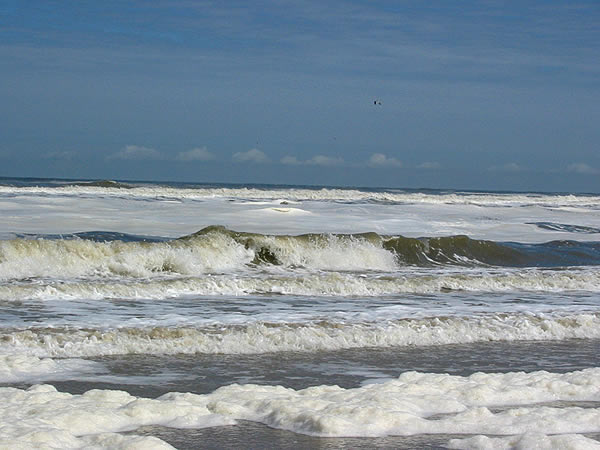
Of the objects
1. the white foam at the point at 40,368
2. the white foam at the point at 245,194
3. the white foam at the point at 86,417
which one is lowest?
the white foam at the point at 40,368

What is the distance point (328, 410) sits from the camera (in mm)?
5234

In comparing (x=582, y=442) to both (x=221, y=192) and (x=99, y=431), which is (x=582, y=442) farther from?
(x=221, y=192)

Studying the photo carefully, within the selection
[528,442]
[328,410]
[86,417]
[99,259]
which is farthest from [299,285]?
[528,442]

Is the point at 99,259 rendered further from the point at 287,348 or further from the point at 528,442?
the point at 528,442

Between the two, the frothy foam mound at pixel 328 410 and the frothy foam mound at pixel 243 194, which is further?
the frothy foam mound at pixel 243 194

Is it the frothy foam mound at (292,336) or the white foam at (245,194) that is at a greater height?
the white foam at (245,194)

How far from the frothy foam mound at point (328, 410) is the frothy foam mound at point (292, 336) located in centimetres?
179

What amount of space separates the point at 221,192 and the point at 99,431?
52.8 metres

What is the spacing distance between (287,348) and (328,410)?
2731mm

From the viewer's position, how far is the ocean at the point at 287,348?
16.3ft

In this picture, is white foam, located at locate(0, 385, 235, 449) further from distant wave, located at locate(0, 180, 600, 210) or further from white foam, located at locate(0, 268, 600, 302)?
distant wave, located at locate(0, 180, 600, 210)

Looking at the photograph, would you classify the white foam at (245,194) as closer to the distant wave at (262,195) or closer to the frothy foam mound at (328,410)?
the distant wave at (262,195)

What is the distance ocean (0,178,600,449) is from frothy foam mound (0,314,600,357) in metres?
0.03

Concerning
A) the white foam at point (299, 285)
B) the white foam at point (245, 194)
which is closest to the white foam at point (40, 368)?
the white foam at point (299, 285)
